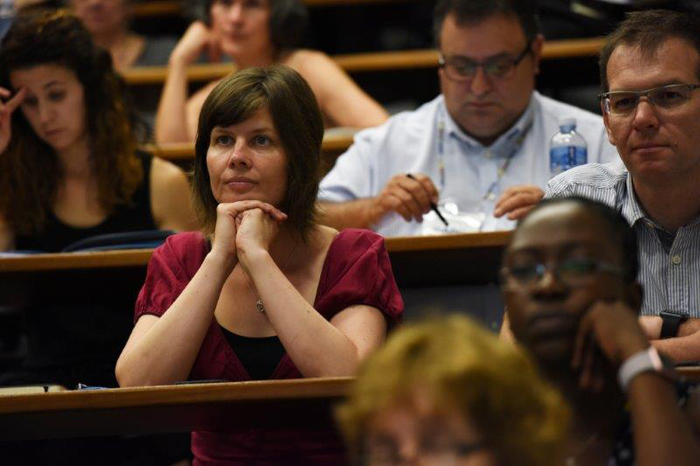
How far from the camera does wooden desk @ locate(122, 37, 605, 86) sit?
11.3 feet

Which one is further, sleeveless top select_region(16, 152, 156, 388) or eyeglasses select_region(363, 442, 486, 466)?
sleeveless top select_region(16, 152, 156, 388)

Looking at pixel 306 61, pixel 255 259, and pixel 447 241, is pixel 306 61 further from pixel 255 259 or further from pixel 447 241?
pixel 255 259

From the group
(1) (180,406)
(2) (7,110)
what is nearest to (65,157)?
(2) (7,110)

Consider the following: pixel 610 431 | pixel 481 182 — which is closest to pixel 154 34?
pixel 481 182

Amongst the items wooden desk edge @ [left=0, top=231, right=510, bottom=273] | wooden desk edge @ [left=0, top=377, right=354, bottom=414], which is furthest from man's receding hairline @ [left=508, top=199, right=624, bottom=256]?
wooden desk edge @ [left=0, top=231, right=510, bottom=273]

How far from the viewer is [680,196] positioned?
7.04 feet

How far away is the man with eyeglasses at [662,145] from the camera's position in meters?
2.12

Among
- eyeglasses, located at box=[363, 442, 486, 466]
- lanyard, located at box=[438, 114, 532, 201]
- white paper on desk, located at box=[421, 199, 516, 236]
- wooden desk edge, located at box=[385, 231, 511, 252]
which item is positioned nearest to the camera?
eyeglasses, located at box=[363, 442, 486, 466]

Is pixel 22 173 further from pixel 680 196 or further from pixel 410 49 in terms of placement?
pixel 410 49

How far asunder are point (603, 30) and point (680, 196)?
1634 mm

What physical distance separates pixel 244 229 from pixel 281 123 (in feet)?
0.76

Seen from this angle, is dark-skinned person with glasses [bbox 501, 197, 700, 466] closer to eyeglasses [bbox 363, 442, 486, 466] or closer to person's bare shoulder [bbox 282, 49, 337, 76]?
eyeglasses [bbox 363, 442, 486, 466]

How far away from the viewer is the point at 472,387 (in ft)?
3.21

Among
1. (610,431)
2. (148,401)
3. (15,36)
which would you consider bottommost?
(148,401)
